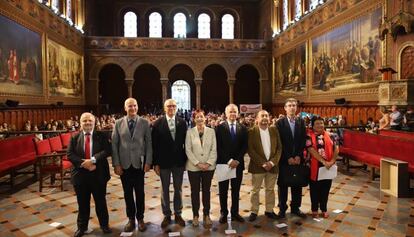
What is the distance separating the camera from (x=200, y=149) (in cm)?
464

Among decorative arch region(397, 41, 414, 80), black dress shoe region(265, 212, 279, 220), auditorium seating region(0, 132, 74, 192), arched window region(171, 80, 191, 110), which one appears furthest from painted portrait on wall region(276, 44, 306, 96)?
black dress shoe region(265, 212, 279, 220)

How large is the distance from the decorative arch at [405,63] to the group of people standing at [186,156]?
762 cm

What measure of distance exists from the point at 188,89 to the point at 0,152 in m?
21.9

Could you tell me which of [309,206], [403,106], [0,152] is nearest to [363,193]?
[309,206]

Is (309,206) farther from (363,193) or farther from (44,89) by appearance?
(44,89)

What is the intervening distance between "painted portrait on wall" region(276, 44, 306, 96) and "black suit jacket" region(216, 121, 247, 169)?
14490 millimetres

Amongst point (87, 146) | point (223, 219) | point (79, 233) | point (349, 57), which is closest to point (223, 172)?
point (223, 219)

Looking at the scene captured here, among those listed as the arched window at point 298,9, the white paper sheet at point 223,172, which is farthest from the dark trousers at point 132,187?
the arched window at point 298,9

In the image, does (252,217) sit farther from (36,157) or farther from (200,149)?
(36,157)

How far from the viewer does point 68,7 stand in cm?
2025

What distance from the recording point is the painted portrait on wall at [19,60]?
1216 centimetres

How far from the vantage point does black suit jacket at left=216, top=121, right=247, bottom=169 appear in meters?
4.79

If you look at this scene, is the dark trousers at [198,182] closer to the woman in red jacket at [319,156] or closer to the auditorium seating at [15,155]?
the woman in red jacket at [319,156]

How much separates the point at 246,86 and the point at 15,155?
74.5 feet
